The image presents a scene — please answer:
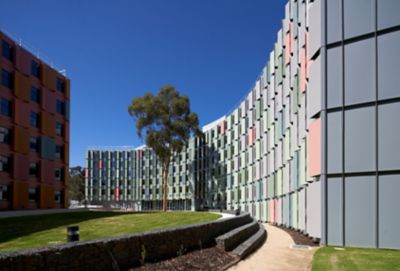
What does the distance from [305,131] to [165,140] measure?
40.6m

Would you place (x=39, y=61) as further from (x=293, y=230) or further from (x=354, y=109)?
(x=354, y=109)

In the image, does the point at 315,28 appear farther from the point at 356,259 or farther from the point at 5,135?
the point at 5,135

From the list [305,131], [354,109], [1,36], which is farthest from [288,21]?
[1,36]

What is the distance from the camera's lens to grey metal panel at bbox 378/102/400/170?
17.2 meters

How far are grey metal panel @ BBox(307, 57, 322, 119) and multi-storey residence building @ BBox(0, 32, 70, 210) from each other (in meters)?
34.5

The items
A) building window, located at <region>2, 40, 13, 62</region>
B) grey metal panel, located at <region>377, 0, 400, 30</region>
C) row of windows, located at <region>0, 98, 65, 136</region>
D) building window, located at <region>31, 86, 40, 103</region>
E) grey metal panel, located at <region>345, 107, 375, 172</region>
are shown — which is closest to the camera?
grey metal panel, located at <region>377, 0, 400, 30</region>

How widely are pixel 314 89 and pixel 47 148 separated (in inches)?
1603

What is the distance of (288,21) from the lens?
104 feet

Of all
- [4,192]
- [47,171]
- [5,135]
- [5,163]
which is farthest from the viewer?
[47,171]

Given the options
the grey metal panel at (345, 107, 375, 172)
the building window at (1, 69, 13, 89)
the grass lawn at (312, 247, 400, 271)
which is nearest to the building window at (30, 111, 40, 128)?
the building window at (1, 69, 13, 89)

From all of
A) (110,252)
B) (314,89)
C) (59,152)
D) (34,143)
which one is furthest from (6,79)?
(110,252)

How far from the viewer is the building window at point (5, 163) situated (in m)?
44.2

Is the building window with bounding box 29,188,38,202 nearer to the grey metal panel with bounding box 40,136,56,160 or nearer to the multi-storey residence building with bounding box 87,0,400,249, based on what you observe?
the grey metal panel with bounding box 40,136,56,160

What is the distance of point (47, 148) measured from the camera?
174 ft
